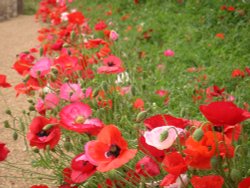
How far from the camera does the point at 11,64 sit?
5.46 metres

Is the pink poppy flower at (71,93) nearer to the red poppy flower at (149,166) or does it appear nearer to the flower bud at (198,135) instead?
the red poppy flower at (149,166)

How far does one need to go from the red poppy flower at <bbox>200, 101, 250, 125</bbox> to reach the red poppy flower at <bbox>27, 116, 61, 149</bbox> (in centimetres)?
64

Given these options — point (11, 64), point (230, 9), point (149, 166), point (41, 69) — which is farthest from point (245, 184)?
point (11, 64)

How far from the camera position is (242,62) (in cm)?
372

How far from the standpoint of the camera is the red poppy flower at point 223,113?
1165 mm

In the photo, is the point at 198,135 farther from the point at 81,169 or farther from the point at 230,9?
the point at 230,9

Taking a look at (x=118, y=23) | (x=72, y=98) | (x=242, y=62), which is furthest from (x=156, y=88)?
(x=118, y=23)

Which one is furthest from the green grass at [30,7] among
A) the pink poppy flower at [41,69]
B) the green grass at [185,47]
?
the pink poppy flower at [41,69]

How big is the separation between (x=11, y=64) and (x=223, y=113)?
4565 millimetres

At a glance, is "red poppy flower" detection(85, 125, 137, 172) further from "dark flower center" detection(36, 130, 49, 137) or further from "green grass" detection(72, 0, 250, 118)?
"green grass" detection(72, 0, 250, 118)

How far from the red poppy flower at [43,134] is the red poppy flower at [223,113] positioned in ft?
2.10

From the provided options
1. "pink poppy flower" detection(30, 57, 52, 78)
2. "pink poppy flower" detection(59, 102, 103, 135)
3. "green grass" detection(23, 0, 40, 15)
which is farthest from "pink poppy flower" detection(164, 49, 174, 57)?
"green grass" detection(23, 0, 40, 15)

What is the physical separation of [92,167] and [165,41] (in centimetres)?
348

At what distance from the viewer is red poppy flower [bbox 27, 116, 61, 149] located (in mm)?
1645
